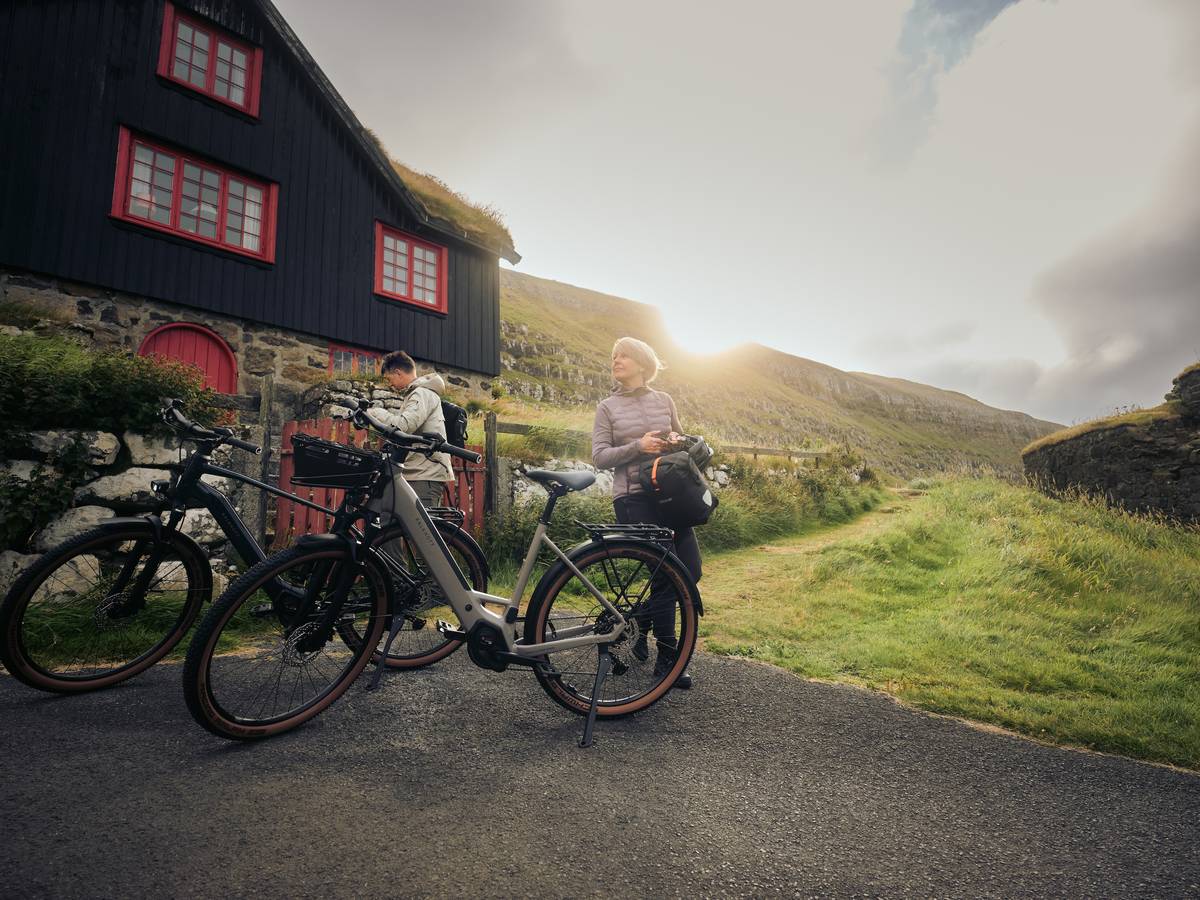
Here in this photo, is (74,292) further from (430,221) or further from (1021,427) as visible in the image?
(1021,427)

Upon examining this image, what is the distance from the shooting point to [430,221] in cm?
1402

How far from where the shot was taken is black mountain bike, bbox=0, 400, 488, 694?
2.84 meters

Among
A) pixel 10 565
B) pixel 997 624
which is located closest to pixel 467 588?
pixel 10 565

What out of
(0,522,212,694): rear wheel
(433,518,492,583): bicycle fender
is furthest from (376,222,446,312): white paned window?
(433,518,492,583): bicycle fender

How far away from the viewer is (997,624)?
4898 millimetres

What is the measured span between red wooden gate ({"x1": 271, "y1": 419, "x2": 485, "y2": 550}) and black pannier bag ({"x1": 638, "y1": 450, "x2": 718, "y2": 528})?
2.35 meters

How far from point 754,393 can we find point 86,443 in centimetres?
6839

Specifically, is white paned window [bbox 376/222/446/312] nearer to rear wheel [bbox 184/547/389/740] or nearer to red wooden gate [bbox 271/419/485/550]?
red wooden gate [bbox 271/419/485/550]

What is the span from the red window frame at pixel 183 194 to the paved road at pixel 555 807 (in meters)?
10.4

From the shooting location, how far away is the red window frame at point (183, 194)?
394 inches

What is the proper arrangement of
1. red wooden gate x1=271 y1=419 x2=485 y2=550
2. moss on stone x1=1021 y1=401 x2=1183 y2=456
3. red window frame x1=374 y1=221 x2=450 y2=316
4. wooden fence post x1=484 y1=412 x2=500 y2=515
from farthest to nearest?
red window frame x1=374 y1=221 x2=450 y2=316, moss on stone x1=1021 y1=401 x2=1183 y2=456, wooden fence post x1=484 y1=412 x2=500 y2=515, red wooden gate x1=271 y1=419 x2=485 y2=550

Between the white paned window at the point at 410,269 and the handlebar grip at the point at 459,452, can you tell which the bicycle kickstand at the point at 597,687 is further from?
the white paned window at the point at 410,269

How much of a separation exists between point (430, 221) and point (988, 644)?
14.0 meters

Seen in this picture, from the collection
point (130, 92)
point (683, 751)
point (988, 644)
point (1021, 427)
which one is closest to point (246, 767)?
point (683, 751)
